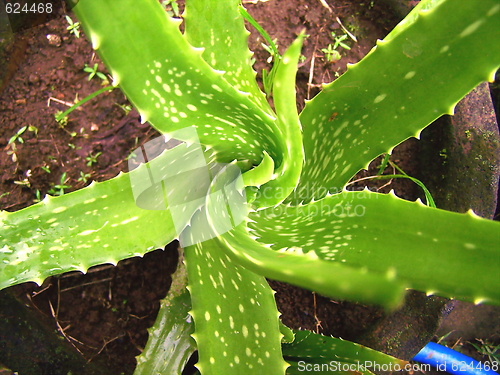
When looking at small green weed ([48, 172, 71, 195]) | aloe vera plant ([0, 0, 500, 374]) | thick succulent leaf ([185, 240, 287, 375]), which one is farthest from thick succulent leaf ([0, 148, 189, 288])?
small green weed ([48, 172, 71, 195])

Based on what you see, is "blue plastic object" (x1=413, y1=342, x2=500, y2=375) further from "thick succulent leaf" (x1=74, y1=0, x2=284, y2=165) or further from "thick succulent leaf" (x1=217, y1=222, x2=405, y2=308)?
"thick succulent leaf" (x1=217, y1=222, x2=405, y2=308)

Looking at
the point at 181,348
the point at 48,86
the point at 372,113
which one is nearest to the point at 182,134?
the point at 372,113

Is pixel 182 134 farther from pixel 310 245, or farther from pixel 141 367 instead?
pixel 141 367

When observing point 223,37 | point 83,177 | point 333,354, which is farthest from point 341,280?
point 83,177

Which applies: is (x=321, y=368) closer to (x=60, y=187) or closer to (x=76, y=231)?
(x=76, y=231)

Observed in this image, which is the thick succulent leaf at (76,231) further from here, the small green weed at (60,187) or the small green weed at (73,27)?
the small green weed at (73,27)

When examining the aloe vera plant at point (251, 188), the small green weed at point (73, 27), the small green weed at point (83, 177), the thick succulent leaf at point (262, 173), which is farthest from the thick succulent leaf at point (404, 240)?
the small green weed at point (73, 27)
